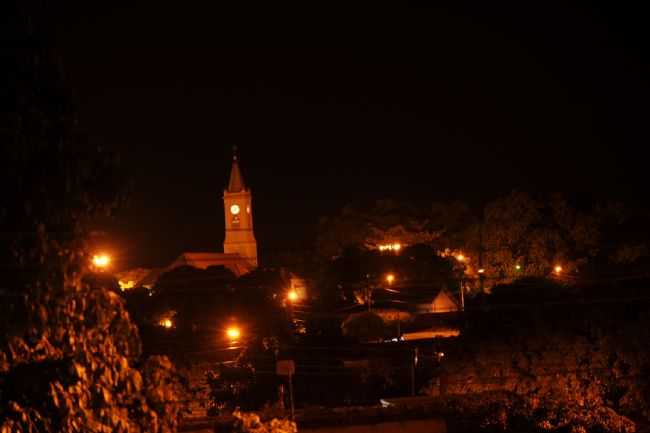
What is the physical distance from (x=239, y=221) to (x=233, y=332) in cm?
3032

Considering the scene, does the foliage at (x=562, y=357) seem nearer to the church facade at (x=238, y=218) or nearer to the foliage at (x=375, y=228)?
the foliage at (x=375, y=228)

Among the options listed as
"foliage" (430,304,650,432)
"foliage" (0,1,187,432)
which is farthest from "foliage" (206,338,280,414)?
"foliage" (0,1,187,432)

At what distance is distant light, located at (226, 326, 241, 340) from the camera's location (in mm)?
22188

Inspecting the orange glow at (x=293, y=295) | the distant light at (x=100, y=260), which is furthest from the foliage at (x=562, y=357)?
the orange glow at (x=293, y=295)

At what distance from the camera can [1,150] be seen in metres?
4.08

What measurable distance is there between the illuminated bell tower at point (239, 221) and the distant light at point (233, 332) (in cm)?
2878

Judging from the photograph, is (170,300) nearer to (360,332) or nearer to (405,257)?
(360,332)

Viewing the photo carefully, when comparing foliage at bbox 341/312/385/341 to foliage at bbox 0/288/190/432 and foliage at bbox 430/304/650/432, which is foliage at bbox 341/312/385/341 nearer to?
foliage at bbox 430/304/650/432

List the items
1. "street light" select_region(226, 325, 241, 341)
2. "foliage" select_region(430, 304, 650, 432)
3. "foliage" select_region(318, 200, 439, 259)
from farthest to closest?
"foliage" select_region(318, 200, 439, 259), "street light" select_region(226, 325, 241, 341), "foliage" select_region(430, 304, 650, 432)

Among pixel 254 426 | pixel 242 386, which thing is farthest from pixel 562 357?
pixel 254 426

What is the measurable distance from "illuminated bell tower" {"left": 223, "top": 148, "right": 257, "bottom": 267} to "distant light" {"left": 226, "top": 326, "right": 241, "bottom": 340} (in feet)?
94.4

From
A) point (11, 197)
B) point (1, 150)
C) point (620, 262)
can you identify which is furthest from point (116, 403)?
point (620, 262)

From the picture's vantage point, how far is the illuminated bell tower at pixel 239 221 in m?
51.9

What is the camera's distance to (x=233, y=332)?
22438mm
